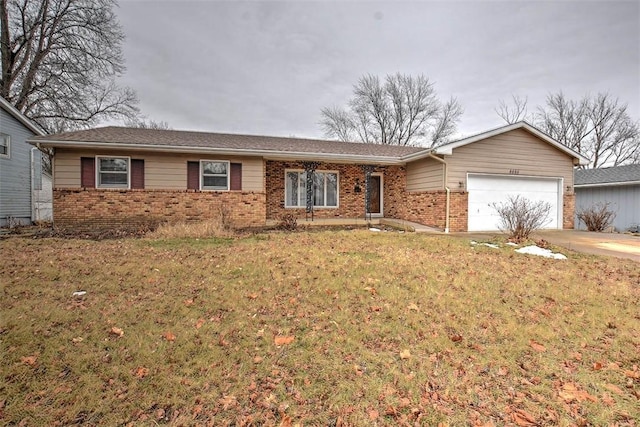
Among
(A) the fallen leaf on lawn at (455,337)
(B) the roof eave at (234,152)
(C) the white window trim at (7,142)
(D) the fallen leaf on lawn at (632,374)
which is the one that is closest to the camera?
(D) the fallen leaf on lawn at (632,374)

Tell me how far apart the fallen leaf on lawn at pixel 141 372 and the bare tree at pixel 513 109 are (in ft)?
115

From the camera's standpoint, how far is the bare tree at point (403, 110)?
30938 millimetres

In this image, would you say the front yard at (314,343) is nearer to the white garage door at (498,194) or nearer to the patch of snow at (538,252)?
the patch of snow at (538,252)

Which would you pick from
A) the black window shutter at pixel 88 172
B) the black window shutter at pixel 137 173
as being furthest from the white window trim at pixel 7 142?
the black window shutter at pixel 137 173

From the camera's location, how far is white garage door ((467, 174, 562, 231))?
1166 cm

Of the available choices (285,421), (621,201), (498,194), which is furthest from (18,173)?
(621,201)

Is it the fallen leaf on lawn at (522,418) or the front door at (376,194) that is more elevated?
the front door at (376,194)

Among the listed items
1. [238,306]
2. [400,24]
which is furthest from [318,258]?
[400,24]

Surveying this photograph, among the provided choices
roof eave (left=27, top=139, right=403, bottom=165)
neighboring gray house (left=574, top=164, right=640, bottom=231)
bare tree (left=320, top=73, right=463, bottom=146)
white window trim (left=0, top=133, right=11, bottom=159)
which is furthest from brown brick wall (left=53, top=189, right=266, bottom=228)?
bare tree (left=320, top=73, right=463, bottom=146)

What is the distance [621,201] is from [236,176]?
1953 centimetres

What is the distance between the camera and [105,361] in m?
2.77

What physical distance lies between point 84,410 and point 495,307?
4.44 m

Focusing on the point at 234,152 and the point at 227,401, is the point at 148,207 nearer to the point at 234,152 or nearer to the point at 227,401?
the point at 234,152

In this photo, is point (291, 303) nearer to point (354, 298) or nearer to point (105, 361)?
point (354, 298)
